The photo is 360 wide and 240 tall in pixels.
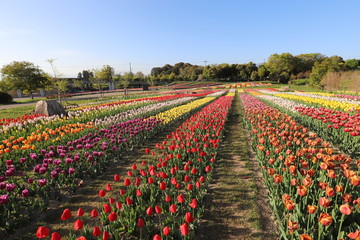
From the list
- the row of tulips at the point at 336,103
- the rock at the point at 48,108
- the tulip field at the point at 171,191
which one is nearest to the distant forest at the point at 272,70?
the rock at the point at 48,108

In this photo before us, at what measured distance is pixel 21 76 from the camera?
40.3 metres

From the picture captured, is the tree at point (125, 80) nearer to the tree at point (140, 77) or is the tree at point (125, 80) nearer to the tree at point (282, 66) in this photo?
the tree at point (140, 77)

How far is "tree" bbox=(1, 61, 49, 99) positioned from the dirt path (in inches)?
1846

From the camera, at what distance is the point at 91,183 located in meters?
4.75

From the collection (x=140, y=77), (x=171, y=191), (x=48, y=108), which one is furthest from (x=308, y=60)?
(x=171, y=191)

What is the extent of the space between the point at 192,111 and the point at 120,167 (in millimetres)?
8971

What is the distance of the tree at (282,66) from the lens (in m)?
86.4

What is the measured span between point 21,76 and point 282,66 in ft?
307

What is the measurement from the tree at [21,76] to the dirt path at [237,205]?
4690cm

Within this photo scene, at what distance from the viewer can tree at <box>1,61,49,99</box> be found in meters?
39.8

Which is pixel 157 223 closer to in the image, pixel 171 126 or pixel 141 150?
pixel 141 150

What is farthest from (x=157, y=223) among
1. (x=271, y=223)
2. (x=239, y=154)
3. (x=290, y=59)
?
(x=290, y=59)

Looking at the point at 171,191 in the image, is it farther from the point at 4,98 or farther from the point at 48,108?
the point at 4,98

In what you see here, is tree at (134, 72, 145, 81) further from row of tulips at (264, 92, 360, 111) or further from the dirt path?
the dirt path
